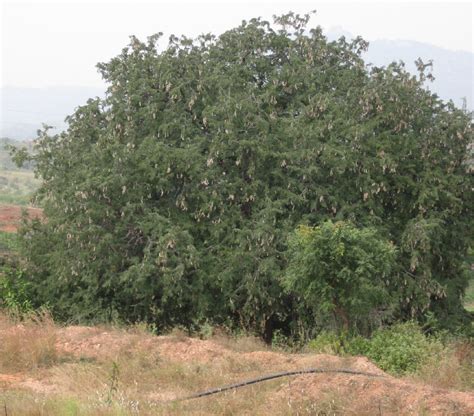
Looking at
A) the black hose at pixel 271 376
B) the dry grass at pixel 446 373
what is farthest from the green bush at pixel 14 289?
the dry grass at pixel 446 373

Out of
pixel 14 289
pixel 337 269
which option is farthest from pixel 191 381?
pixel 14 289

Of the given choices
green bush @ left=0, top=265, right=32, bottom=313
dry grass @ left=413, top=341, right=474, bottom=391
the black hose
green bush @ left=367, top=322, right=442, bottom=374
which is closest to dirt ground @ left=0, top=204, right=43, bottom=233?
green bush @ left=0, top=265, right=32, bottom=313

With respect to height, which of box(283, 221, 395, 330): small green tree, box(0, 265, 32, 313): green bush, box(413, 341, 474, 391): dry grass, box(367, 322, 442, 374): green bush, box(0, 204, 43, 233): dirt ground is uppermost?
box(283, 221, 395, 330): small green tree

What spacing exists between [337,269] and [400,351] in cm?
229

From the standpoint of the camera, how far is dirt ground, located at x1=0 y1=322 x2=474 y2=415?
281 inches

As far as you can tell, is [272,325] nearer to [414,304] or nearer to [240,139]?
[414,304]

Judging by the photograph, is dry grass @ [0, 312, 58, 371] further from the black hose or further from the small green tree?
the small green tree

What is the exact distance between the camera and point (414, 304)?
1661 cm

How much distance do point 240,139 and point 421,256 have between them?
6.16m

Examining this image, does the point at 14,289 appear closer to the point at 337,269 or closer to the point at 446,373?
the point at 337,269

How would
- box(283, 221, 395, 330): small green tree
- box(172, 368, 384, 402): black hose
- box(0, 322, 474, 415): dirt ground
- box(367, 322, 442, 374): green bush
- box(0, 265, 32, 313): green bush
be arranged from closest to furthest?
box(0, 322, 474, 415): dirt ground < box(172, 368, 384, 402): black hose < box(367, 322, 442, 374): green bush < box(283, 221, 395, 330): small green tree < box(0, 265, 32, 313): green bush

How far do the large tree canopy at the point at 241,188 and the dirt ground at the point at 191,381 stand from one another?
4680 millimetres

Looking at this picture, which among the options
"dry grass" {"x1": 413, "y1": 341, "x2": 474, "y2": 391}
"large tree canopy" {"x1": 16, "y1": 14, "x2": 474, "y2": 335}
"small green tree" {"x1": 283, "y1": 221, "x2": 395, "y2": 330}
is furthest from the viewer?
"large tree canopy" {"x1": 16, "y1": 14, "x2": 474, "y2": 335}

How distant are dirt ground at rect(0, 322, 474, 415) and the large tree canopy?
4.68m
